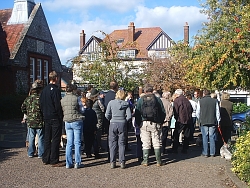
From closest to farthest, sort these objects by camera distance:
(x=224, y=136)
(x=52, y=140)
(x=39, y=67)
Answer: (x=52, y=140) < (x=224, y=136) < (x=39, y=67)

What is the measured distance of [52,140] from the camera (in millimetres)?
7902

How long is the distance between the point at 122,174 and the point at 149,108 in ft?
5.63

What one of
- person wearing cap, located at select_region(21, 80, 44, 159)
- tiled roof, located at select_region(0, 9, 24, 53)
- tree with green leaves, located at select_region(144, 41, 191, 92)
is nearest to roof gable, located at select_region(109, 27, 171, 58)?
tree with green leaves, located at select_region(144, 41, 191, 92)

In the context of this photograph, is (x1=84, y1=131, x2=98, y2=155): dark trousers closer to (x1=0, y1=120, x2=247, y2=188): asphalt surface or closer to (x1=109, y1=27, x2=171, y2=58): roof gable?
(x1=0, y1=120, x2=247, y2=188): asphalt surface

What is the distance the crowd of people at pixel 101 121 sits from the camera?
7.75 metres

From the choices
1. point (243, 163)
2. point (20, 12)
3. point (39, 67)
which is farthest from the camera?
point (39, 67)

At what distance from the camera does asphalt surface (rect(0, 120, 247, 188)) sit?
6.60 m

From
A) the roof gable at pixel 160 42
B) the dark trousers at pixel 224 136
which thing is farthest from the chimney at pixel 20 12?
the roof gable at pixel 160 42

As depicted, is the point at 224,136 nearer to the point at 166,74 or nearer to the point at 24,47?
the point at 24,47

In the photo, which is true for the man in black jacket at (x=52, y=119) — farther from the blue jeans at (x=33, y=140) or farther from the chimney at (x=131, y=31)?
the chimney at (x=131, y=31)

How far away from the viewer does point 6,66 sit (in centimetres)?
2145

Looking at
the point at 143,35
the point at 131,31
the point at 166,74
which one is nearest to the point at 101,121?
the point at 166,74

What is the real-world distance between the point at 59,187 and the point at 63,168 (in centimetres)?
146

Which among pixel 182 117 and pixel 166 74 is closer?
Answer: pixel 182 117
